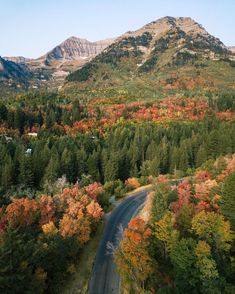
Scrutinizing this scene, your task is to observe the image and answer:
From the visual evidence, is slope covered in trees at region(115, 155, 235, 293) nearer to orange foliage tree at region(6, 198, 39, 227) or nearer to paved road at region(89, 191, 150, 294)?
paved road at region(89, 191, 150, 294)

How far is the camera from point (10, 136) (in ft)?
539

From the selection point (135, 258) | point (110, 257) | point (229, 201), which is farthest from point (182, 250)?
point (110, 257)

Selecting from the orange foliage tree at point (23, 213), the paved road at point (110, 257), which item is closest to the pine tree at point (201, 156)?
the paved road at point (110, 257)

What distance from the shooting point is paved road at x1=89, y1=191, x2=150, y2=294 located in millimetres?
46250

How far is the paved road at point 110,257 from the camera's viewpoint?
152ft

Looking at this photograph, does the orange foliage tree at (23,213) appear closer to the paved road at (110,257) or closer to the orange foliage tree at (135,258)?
the paved road at (110,257)

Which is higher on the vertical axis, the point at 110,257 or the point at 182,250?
the point at 182,250

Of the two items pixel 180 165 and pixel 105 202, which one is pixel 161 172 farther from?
pixel 105 202

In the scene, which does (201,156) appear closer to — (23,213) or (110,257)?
(110,257)

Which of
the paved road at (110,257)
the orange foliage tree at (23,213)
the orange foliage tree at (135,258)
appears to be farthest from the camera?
the orange foliage tree at (23,213)

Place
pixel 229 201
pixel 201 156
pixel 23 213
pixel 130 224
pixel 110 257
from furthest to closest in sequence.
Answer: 1. pixel 201 156
2. pixel 23 213
3. pixel 110 257
4. pixel 229 201
5. pixel 130 224

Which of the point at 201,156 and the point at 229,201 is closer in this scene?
the point at 229,201

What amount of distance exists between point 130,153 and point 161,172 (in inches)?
Answer: 554

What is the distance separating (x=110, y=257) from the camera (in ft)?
176
